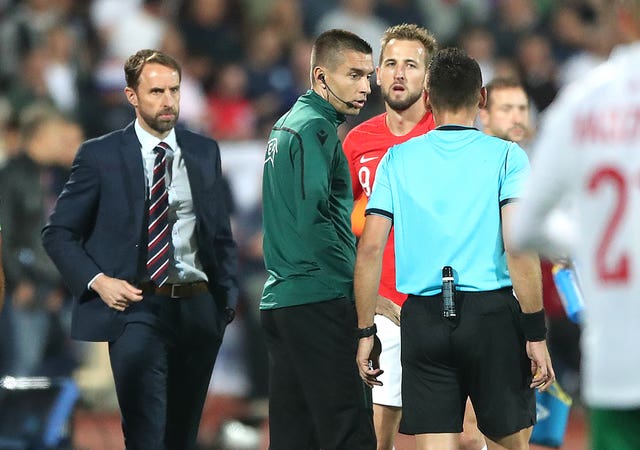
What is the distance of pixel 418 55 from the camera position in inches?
259

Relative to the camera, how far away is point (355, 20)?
13.1 meters

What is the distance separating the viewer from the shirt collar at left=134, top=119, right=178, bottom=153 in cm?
619

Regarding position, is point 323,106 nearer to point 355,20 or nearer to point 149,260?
point 149,260

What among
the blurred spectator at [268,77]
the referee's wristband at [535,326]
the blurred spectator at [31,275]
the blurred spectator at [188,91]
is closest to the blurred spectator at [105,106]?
the blurred spectator at [188,91]

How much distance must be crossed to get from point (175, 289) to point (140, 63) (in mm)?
1113

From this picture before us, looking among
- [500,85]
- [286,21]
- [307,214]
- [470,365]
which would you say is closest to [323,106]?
[307,214]

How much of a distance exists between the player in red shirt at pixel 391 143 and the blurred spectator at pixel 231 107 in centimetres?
513

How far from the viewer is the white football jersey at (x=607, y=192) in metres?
3.31

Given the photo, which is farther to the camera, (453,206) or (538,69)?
(538,69)

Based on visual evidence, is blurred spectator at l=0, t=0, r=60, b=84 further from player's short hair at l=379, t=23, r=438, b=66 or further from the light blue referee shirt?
the light blue referee shirt

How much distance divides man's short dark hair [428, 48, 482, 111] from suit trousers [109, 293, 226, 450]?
162 cm

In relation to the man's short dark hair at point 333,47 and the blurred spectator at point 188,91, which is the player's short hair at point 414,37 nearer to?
the man's short dark hair at point 333,47

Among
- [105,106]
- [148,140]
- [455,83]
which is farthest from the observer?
[105,106]

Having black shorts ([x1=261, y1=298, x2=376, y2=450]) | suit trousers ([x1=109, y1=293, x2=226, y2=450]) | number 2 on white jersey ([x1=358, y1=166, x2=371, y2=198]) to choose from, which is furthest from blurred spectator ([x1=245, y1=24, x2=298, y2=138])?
black shorts ([x1=261, y1=298, x2=376, y2=450])
